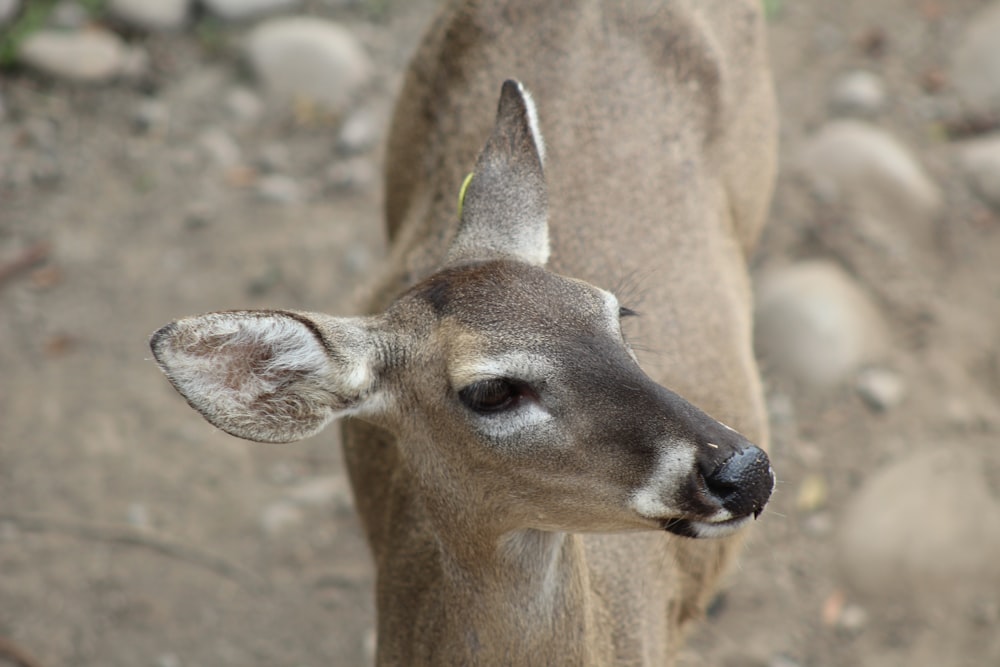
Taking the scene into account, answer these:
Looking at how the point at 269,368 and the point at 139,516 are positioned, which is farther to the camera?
the point at 139,516

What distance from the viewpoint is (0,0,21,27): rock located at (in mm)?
6789

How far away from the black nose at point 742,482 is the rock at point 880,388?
3.26 metres

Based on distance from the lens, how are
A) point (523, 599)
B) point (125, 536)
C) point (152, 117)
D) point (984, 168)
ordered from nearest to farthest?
point (523, 599) → point (125, 536) → point (984, 168) → point (152, 117)

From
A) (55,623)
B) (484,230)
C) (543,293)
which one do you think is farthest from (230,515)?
(543,293)

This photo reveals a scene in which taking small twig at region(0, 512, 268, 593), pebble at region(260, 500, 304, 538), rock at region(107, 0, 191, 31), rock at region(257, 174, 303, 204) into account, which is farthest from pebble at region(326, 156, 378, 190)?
small twig at region(0, 512, 268, 593)

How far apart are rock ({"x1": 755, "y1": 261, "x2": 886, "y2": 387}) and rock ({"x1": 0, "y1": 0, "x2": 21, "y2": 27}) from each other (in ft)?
15.9

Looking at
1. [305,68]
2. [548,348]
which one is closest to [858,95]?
[305,68]

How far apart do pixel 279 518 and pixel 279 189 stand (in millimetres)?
2128

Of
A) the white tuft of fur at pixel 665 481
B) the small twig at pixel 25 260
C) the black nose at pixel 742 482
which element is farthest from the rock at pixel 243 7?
the black nose at pixel 742 482

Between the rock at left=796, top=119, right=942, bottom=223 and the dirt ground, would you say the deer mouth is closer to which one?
the dirt ground

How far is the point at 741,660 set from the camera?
487 centimetres

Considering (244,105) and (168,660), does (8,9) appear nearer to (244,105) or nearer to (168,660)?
(244,105)

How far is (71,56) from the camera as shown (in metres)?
6.82

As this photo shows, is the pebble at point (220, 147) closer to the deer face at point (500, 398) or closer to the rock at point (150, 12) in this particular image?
the rock at point (150, 12)
